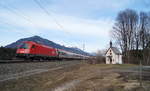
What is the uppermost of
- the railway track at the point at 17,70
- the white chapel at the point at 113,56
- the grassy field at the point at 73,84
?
the white chapel at the point at 113,56

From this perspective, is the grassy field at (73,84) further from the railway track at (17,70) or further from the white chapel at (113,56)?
the white chapel at (113,56)

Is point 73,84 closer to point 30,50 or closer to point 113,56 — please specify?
point 30,50

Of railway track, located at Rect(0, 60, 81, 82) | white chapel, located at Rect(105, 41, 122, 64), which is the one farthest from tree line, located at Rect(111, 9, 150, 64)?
railway track, located at Rect(0, 60, 81, 82)

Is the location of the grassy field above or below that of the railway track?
below

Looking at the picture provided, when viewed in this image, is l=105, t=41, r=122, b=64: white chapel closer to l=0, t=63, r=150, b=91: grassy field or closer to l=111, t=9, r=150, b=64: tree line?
l=111, t=9, r=150, b=64: tree line

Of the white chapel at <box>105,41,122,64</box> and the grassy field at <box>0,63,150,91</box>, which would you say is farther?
the white chapel at <box>105,41,122,64</box>

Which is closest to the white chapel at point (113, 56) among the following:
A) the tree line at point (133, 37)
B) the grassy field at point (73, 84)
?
the tree line at point (133, 37)

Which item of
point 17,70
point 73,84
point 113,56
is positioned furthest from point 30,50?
point 113,56

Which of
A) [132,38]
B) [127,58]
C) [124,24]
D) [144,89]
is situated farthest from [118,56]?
[144,89]

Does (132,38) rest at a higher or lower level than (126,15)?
lower

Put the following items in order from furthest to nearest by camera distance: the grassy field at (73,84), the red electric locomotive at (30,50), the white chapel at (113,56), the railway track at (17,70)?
1. the white chapel at (113,56)
2. the red electric locomotive at (30,50)
3. the railway track at (17,70)
4. the grassy field at (73,84)

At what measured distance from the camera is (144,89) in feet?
33.4

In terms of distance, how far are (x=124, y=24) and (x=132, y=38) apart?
6193 millimetres

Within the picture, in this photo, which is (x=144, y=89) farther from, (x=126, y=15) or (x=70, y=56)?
(x=126, y=15)
